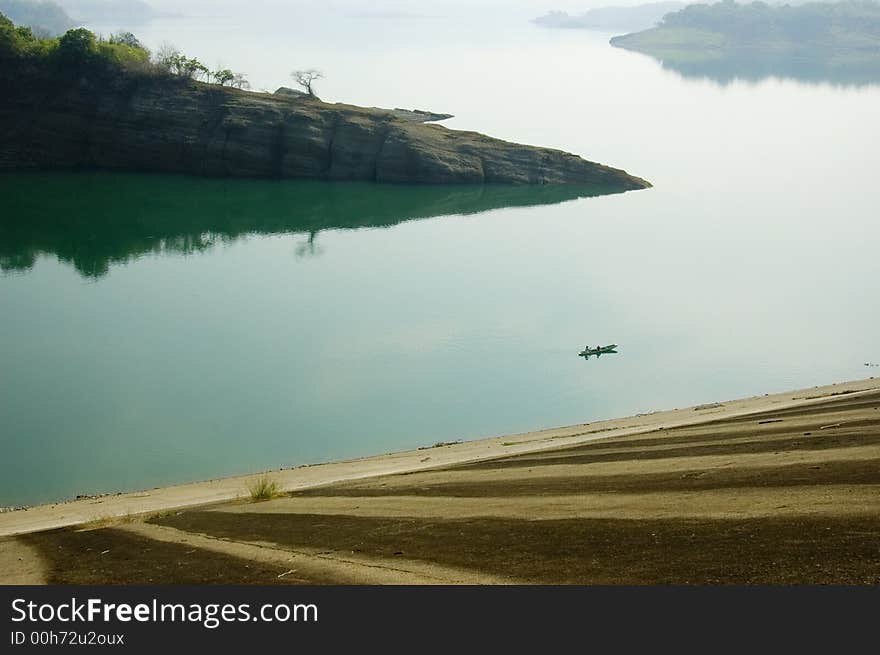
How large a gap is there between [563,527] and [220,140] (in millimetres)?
59846

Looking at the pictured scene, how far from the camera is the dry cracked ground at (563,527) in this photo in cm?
850

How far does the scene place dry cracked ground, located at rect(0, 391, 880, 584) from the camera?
27.9 feet

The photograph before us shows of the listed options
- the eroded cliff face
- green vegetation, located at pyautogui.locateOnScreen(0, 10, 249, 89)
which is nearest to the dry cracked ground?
the eroded cliff face

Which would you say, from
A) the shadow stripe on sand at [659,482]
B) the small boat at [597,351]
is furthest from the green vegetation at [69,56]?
the shadow stripe on sand at [659,482]

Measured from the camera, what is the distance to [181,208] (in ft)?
192

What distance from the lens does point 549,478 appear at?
43.5 ft

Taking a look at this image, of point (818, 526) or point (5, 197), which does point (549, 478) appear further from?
point (5, 197)

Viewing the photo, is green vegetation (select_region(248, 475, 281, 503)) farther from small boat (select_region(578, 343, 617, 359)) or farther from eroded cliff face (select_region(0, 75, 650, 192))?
eroded cliff face (select_region(0, 75, 650, 192))

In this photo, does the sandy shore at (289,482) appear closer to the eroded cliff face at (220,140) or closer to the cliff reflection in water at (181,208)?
the cliff reflection in water at (181,208)

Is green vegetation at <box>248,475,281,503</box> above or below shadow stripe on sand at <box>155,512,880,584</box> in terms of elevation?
below

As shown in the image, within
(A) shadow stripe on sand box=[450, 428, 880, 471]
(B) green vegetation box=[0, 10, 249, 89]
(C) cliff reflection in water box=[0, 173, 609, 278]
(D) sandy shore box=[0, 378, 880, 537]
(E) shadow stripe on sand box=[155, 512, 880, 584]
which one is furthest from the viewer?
(B) green vegetation box=[0, 10, 249, 89]

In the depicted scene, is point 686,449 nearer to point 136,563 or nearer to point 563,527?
point 563,527

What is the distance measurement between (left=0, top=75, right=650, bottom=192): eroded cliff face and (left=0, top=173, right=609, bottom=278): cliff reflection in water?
3.81 ft

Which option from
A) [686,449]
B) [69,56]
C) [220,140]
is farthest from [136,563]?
[69,56]
